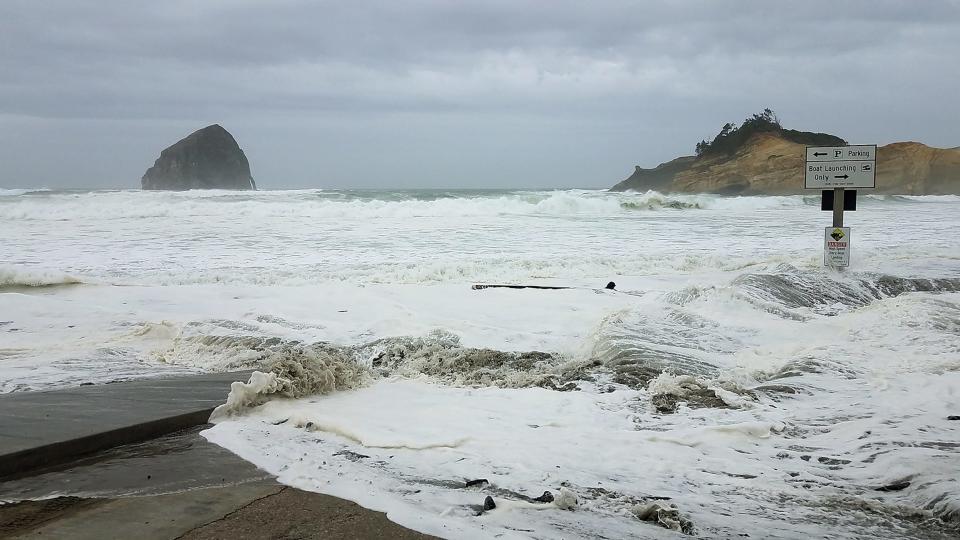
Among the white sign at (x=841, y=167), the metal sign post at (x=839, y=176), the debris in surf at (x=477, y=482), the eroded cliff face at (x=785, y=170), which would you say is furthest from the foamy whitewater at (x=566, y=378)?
the eroded cliff face at (x=785, y=170)

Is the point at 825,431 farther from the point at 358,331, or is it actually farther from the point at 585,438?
the point at 358,331

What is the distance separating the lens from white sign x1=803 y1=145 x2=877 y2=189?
9.55 meters

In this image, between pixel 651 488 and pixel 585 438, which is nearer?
pixel 651 488

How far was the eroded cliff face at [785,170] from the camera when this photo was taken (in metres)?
48.4

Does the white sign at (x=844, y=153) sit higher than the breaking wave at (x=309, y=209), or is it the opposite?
the white sign at (x=844, y=153)

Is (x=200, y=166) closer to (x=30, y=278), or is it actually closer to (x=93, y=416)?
(x=30, y=278)

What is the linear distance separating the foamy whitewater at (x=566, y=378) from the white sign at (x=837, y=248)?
0.27 meters

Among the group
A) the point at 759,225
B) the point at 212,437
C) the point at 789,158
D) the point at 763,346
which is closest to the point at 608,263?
the point at 763,346

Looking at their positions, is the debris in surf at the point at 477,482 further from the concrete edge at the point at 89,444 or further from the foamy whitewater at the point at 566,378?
the concrete edge at the point at 89,444

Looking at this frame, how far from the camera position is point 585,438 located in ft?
12.3

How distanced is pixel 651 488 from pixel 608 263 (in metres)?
9.25

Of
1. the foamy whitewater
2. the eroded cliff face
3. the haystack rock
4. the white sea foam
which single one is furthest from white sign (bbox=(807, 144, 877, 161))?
the haystack rock

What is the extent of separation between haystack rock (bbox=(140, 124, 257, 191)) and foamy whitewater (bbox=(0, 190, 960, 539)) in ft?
221

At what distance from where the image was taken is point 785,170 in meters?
50.6
